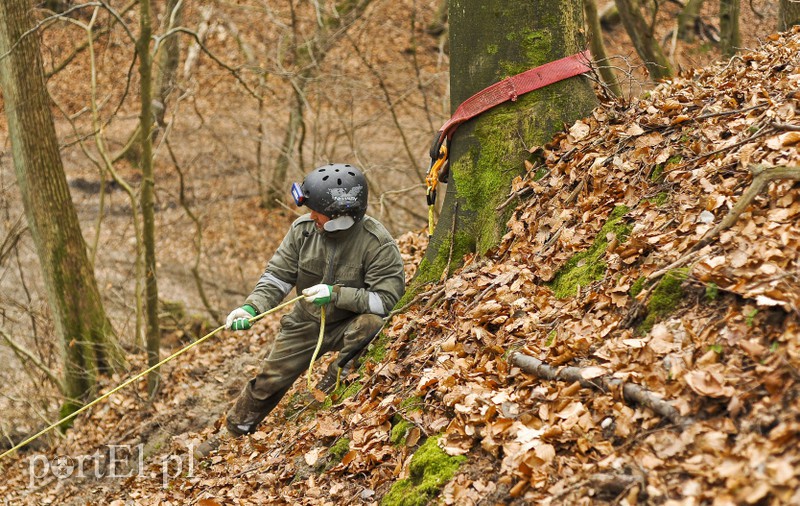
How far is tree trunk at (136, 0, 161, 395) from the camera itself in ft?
26.4

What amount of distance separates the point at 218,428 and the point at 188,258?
9.54 metres

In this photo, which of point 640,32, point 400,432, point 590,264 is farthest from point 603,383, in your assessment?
point 640,32

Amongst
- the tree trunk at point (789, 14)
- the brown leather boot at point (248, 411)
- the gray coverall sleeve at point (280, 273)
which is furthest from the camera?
the tree trunk at point (789, 14)

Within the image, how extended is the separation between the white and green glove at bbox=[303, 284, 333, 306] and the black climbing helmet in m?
0.51

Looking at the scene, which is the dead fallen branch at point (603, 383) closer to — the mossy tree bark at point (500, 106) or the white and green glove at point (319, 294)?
the mossy tree bark at point (500, 106)

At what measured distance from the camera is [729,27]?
934 cm

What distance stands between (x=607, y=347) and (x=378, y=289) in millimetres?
2283

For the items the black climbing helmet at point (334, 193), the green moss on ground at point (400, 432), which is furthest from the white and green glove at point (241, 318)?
the green moss on ground at point (400, 432)

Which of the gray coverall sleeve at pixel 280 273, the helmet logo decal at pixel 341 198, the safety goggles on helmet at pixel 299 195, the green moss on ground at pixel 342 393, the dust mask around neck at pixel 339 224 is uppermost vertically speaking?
the safety goggles on helmet at pixel 299 195

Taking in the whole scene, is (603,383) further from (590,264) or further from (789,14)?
(789,14)

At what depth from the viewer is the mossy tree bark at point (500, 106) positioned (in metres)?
5.16

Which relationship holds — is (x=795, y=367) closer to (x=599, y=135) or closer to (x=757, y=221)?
(x=757, y=221)

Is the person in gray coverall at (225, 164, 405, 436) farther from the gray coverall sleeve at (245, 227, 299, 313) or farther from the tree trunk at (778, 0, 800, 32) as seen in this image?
the tree trunk at (778, 0, 800, 32)

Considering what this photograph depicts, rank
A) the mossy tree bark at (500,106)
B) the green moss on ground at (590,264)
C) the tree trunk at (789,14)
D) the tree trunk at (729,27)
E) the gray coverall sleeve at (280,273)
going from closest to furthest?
the green moss on ground at (590,264) < the mossy tree bark at (500,106) < the gray coverall sleeve at (280,273) < the tree trunk at (789,14) < the tree trunk at (729,27)
